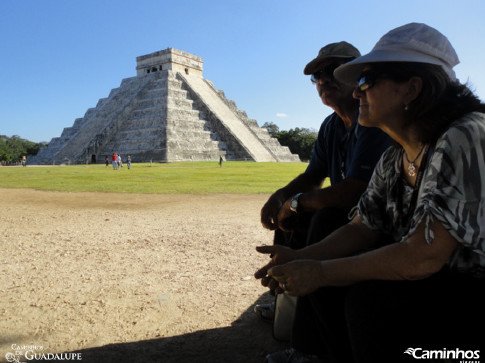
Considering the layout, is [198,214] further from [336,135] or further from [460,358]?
[460,358]

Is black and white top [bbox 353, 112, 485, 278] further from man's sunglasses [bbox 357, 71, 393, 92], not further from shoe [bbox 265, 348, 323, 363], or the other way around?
shoe [bbox 265, 348, 323, 363]

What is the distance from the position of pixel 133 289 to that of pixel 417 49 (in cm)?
231

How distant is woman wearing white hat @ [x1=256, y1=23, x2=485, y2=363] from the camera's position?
1.10m

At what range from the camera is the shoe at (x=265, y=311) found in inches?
88.4

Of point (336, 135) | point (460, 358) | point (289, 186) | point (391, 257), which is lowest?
point (460, 358)

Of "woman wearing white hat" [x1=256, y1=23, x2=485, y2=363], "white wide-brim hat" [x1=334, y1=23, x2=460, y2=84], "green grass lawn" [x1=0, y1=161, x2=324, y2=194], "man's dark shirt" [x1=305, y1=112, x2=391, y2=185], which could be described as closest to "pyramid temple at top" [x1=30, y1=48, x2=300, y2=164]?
"green grass lawn" [x1=0, y1=161, x2=324, y2=194]

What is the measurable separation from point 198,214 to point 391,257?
479 centimetres

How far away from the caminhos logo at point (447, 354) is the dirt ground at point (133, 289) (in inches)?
35.9

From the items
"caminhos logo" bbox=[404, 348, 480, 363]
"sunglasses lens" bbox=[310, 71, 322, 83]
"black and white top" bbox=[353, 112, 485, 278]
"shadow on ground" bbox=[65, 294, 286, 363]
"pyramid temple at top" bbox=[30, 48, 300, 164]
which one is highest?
"pyramid temple at top" bbox=[30, 48, 300, 164]

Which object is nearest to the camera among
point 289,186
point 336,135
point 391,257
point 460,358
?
point 460,358

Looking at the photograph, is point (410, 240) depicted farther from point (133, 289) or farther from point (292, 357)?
point (133, 289)

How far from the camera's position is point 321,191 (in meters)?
2.03

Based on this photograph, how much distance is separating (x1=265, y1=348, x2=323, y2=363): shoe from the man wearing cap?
487 mm

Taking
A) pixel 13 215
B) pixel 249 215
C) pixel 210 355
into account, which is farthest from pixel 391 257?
pixel 13 215
